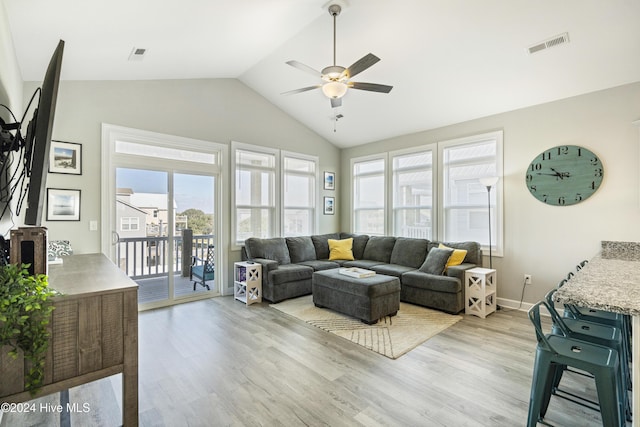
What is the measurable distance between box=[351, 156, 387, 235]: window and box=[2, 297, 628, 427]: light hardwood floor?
290 cm

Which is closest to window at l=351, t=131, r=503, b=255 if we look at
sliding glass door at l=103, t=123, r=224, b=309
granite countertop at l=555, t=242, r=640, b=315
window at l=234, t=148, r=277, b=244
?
window at l=234, t=148, r=277, b=244

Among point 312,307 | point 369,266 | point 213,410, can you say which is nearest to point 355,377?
point 213,410

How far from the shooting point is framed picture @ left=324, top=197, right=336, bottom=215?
6.64 meters

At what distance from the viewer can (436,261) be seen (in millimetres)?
4465

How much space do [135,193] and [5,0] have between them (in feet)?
8.38

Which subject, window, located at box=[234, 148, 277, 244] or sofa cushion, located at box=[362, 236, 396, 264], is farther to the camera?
sofa cushion, located at box=[362, 236, 396, 264]

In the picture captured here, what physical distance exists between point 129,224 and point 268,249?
2022 mm

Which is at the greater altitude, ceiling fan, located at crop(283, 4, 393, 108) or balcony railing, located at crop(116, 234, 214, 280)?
ceiling fan, located at crop(283, 4, 393, 108)

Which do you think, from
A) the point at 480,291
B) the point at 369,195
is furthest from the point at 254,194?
the point at 480,291

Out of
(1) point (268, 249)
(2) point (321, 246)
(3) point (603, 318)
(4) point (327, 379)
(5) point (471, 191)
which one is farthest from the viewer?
(2) point (321, 246)

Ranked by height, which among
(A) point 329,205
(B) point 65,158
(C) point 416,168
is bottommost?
(A) point 329,205

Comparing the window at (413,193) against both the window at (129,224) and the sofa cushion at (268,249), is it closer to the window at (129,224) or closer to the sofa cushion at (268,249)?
the sofa cushion at (268,249)

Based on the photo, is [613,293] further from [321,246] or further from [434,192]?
[321,246]

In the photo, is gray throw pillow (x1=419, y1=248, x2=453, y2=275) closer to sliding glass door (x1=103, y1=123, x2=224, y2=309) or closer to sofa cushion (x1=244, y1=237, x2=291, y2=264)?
sofa cushion (x1=244, y1=237, x2=291, y2=264)
